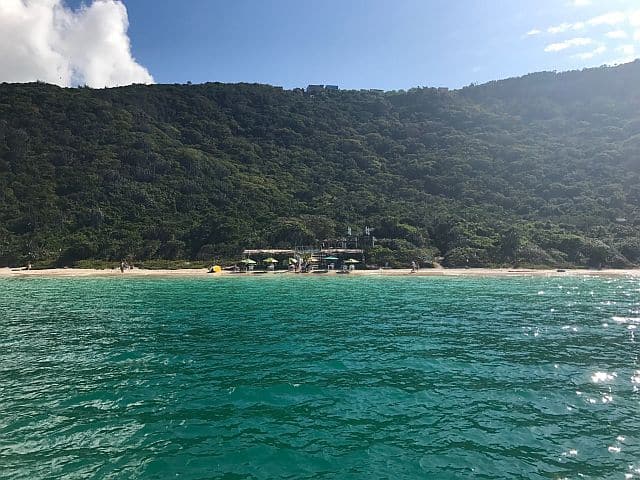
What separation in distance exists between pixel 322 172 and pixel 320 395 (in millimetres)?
100357

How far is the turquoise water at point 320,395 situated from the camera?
884 centimetres

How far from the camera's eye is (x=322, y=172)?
111 metres

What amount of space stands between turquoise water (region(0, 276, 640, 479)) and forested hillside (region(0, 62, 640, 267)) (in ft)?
145

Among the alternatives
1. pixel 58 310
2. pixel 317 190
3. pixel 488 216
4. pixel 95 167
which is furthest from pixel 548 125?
pixel 58 310

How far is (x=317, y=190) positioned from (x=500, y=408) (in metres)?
89.0

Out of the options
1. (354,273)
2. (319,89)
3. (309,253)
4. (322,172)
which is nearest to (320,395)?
(354,273)

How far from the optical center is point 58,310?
93.6 ft

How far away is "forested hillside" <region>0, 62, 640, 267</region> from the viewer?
A: 7125cm

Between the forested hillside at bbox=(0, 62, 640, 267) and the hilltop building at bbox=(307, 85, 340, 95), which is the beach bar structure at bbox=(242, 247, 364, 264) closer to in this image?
the forested hillside at bbox=(0, 62, 640, 267)

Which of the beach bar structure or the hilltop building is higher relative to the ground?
the hilltop building

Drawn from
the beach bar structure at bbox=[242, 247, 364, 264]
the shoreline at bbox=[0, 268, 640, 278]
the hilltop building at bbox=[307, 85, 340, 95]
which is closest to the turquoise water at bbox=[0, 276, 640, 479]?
the shoreline at bbox=[0, 268, 640, 278]

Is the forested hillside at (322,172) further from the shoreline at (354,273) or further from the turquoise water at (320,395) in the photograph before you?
the turquoise water at (320,395)

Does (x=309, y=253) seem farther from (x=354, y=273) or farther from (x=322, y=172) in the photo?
(x=322, y=172)

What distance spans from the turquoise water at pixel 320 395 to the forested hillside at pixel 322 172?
145 ft
